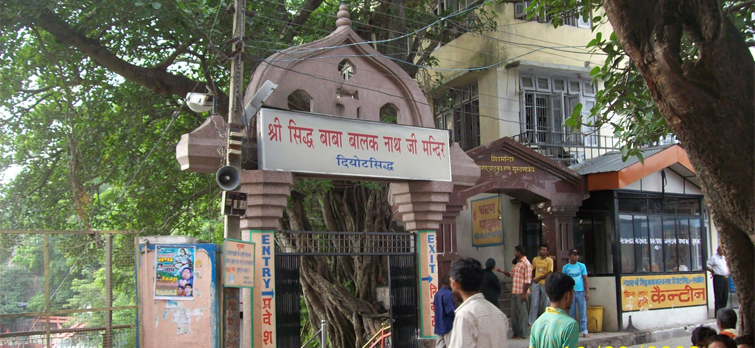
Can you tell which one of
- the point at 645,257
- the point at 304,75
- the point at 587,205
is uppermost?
the point at 304,75

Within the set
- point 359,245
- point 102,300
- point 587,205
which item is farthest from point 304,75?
point 587,205

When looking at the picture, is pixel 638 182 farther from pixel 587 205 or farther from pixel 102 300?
pixel 102 300

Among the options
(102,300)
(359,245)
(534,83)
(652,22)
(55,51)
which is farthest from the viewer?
(534,83)

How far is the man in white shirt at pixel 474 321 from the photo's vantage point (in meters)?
3.71

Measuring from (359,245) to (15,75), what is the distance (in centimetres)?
632

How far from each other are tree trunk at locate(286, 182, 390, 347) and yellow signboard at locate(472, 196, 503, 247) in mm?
2309

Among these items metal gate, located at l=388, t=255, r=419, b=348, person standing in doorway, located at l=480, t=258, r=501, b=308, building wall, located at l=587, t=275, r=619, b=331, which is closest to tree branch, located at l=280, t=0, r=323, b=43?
metal gate, located at l=388, t=255, r=419, b=348

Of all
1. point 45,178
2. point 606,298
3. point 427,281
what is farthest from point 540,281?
point 45,178

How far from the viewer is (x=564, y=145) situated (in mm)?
14211

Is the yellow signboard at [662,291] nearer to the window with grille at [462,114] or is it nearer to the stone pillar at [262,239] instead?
the window with grille at [462,114]

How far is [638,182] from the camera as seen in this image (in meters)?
13.4

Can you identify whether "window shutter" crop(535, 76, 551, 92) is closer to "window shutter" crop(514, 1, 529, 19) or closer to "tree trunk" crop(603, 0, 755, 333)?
"window shutter" crop(514, 1, 529, 19)

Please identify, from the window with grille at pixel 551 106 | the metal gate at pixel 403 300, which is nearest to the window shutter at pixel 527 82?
the window with grille at pixel 551 106

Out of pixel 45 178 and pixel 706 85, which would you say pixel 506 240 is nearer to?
pixel 45 178
